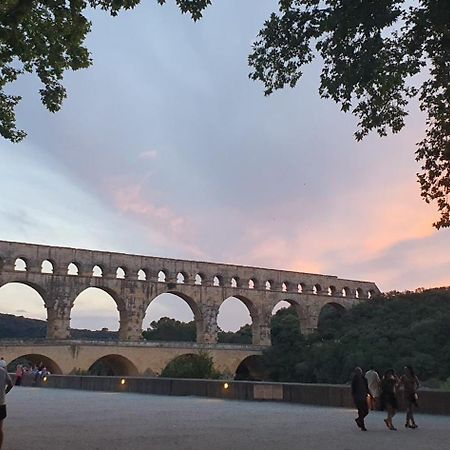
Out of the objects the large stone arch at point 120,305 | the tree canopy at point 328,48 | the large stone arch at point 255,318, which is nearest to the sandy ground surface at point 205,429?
the tree canopy at point 328,48

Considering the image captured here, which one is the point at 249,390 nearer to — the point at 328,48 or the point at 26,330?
the point at 328,48

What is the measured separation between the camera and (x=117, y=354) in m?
34.4

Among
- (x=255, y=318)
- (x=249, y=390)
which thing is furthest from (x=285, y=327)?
(x=249, y=390)

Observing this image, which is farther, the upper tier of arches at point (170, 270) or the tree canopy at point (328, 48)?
the upper tier of arches at point (170, 270)

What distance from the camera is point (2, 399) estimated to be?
5.59 meters

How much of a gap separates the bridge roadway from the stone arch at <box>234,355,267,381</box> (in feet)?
2.94

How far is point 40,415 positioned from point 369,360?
2727 centimetres

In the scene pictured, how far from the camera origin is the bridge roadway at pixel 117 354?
31.2m

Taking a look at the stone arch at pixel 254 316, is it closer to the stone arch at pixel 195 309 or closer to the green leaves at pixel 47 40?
the stone arch at pixel 195 309

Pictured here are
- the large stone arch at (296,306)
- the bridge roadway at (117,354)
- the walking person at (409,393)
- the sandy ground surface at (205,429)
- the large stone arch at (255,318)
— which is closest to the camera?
the sandy ground surface at (205,429)

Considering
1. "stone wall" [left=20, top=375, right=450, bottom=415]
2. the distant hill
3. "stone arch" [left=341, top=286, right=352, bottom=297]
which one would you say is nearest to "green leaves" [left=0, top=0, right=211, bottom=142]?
"stone wall" [left=20, top=375, right=450, bottom=415]

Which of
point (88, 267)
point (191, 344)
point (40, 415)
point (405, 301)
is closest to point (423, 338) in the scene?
point (405, 301)

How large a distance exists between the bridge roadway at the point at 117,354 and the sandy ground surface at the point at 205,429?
2070 cm

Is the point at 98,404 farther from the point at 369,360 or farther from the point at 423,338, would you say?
the point at 423,338
